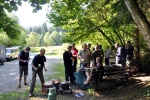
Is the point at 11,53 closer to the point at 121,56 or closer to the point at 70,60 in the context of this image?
the point at 121,56

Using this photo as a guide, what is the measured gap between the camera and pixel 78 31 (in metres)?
16.1

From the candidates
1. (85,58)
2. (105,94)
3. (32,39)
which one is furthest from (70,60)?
(32,39)

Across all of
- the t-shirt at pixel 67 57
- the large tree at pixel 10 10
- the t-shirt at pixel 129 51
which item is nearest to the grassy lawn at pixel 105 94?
the t-shirt at pixel 67 57

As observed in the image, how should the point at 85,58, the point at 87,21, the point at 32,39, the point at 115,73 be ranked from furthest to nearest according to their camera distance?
the point at 32,39
the point at 87,21
the point at 85,58
the point at 115,73

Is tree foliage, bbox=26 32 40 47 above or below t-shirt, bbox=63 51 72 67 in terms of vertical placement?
above

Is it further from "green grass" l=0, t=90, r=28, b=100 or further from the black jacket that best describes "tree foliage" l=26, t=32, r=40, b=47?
"green grass" l=0, t=90, r=28, b=100

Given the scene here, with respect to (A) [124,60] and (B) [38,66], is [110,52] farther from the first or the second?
(B) [38,66]

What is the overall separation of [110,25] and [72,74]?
14.6 feet

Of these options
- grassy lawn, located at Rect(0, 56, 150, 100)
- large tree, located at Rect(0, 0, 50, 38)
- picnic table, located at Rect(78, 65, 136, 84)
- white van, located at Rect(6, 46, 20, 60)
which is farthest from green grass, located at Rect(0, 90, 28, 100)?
white van, located at Rect(6, 46, 20, 60)

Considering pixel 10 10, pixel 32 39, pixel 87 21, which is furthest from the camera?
pixel 32 39

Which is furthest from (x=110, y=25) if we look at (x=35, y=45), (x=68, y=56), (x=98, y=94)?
(x=35, y=45)

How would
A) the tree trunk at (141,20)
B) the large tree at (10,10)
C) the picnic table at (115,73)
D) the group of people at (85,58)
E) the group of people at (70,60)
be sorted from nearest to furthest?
the large tree at (10,10) < the tree trunk at (141,20) < the group of people at (70,60) < the picnic table at (115,73) < the group of people at (85,58)

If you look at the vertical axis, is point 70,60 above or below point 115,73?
above

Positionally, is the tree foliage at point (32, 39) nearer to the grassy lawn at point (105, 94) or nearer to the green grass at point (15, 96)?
the green grass at point (15, 96)
